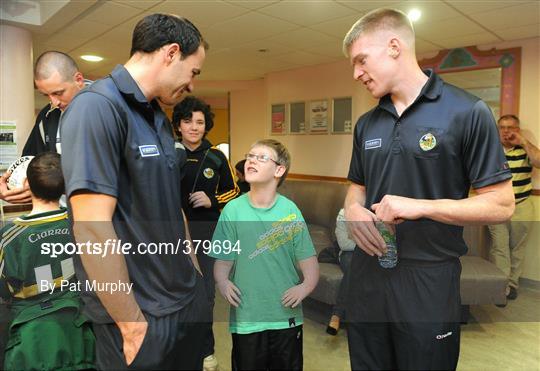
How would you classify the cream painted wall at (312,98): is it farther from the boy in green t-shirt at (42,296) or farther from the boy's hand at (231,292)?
the boy in green t-shirt at (42,296)

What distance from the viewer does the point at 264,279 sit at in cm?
150

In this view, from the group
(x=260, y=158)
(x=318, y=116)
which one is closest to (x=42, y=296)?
(x=260, y=158)

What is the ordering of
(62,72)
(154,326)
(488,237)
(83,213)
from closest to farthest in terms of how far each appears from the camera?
(83,213)
(154,326)
(62,72)
(488,237)

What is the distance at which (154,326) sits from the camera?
108 cm

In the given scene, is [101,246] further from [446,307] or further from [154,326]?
[446,307]

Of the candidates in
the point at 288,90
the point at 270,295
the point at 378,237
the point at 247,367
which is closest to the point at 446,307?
the point at 378,237

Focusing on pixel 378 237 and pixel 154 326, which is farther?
pixel 378 237

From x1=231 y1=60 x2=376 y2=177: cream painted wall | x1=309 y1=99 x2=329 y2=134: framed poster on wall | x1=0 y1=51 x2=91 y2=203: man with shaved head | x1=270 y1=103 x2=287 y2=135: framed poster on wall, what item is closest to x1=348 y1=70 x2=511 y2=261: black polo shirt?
x1=0 y1=51 x2=91 y2=203: man with shaved head

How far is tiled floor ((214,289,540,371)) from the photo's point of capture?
2.45 metres

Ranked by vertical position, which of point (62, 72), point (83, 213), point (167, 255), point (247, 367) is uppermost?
point (62, 72)

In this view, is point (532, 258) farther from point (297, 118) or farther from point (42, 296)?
point (42, 296)

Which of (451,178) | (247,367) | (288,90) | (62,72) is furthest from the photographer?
(288,90)

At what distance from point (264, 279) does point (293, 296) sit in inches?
5.2

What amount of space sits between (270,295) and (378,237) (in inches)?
19.7
